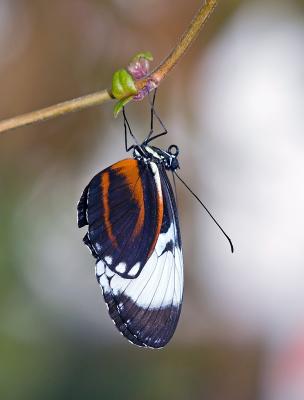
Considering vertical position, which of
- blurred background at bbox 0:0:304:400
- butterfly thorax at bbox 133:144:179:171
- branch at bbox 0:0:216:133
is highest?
blurred background at bbox 0:0:304:400

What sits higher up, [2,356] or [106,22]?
[106,22]

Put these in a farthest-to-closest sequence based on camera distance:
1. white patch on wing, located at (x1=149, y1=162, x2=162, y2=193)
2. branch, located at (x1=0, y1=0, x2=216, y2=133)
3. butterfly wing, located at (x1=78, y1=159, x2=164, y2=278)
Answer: white patch on wing, located at (x1=149, y1=162, x2=162, y2=193) → butterfly wing, located at (x1=78, y1=159, x2=164, y2=278) → branch, located at (x1=0, y1=0, x2=216, y2=133)

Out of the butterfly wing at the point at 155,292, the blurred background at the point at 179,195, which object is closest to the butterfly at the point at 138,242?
the butterfly wing at the point at 155,292

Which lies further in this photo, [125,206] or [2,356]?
[2,356]

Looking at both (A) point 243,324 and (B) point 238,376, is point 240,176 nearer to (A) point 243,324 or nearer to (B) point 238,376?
(A) point 243,324

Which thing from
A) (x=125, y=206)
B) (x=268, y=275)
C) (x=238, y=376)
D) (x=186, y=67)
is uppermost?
(x=186, y=67)

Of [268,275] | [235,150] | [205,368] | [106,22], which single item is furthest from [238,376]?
[106,22]

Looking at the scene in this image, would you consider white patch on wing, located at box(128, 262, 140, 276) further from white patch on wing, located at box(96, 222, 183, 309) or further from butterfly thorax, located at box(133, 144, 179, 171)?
butterfly thorax, located at box(133, 144, 179, 171)

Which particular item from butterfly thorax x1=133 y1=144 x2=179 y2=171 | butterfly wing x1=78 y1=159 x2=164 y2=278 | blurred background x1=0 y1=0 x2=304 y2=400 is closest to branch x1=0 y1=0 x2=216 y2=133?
butterfly wing x1=78 y1=159 x2=164 y2=278

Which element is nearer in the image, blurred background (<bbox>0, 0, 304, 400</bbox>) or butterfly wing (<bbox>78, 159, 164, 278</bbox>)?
butterfly wing (<bbox>78, 159, 164, 278</bbox>)

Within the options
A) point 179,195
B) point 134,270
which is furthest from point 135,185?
point 179,195
